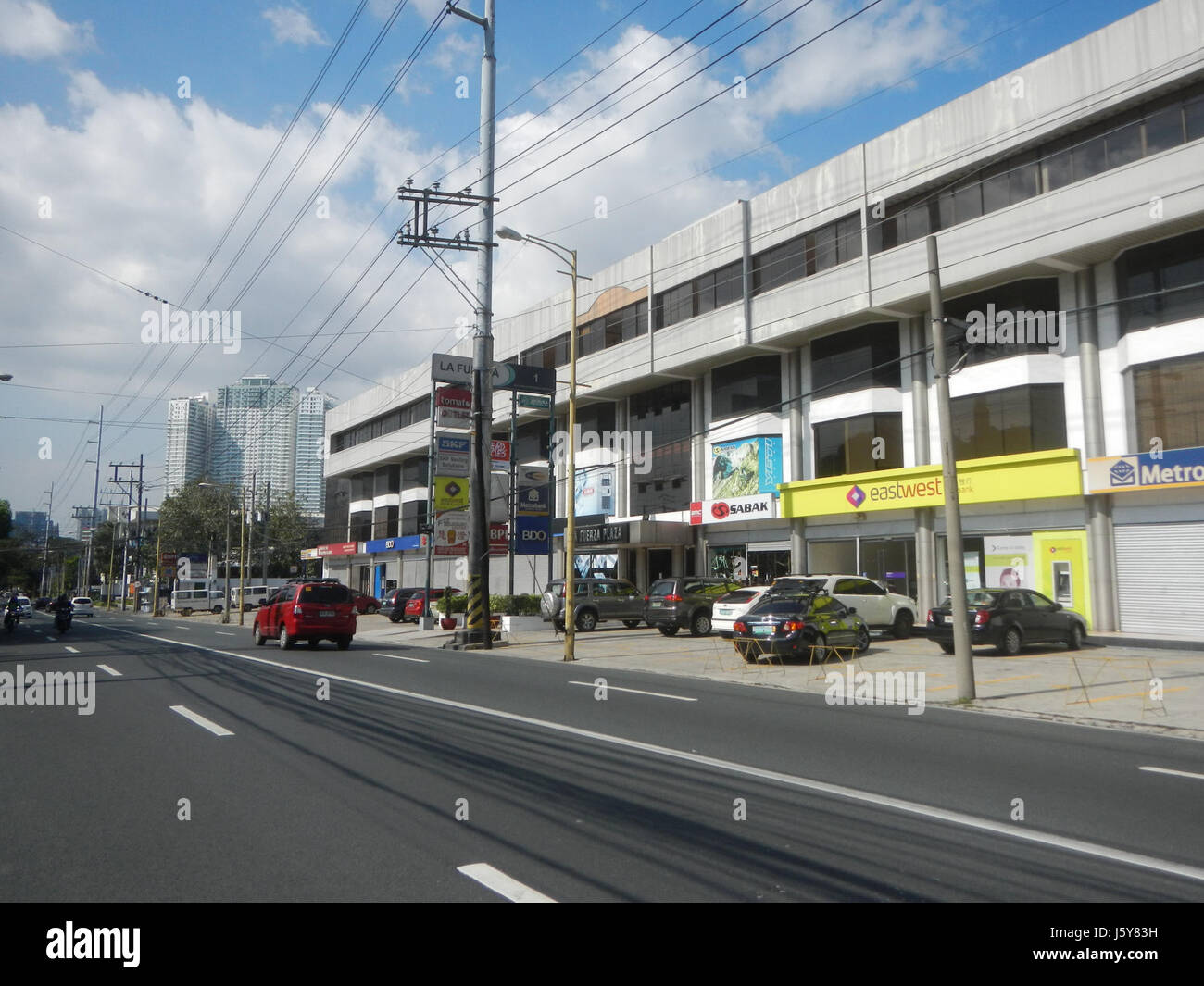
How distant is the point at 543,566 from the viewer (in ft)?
173

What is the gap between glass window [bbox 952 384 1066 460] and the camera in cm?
2472

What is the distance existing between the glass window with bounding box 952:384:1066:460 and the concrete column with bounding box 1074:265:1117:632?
91cm

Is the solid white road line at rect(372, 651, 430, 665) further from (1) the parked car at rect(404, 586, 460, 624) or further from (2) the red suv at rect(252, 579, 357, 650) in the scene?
(1) the parked car at rect(404, 586, 460, 624)

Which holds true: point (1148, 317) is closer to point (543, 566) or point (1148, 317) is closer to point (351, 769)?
point (351, 769)

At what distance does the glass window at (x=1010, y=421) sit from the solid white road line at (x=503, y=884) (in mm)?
23825

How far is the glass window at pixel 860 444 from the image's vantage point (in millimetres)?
29250

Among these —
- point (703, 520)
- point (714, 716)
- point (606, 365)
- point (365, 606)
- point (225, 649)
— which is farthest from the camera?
point (365, 606)

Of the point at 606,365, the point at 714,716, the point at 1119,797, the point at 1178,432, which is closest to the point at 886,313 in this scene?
the point at 1178,432

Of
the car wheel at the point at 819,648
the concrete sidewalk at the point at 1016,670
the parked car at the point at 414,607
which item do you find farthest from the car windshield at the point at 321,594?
the parked car at the point at 414,607

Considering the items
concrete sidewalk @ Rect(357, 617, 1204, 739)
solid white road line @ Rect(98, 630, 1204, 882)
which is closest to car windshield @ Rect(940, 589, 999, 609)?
concrete sidewalk @ Rect(357, 617, 1204, 739)

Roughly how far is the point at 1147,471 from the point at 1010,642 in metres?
6.14

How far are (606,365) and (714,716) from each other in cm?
3113

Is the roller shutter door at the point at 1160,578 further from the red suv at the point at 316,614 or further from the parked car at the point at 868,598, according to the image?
the red suv at the point at 316,614

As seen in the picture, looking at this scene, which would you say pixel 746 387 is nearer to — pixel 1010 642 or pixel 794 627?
pixel 1010 642
